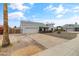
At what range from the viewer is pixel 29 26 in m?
2.97

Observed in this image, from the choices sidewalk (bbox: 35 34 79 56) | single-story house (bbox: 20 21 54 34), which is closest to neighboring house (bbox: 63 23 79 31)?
sidewalk (bbox: 35 34 79 56)

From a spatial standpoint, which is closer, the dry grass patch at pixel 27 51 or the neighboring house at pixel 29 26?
the dry grass patch at pixel 27 51

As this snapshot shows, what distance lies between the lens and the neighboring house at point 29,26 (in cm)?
296

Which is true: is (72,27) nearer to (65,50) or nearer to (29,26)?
(65,50)

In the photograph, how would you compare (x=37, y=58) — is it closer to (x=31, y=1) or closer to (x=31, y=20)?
(x=31, y=20)

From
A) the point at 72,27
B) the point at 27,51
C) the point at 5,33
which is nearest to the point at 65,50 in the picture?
the point at 72,27

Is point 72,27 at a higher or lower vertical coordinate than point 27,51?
higher

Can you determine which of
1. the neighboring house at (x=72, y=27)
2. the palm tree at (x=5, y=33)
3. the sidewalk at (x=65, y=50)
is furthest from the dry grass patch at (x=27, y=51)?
the neighboring house at (x=72, y=27)

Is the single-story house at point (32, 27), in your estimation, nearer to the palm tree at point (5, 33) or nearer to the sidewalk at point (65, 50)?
the palm tree at point (5, 33)

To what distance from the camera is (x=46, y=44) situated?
292 cm

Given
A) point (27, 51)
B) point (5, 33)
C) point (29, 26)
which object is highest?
point (29, 26)

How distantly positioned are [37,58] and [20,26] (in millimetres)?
567

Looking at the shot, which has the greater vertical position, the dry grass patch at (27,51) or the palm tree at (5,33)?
the palm tree at (5,33)

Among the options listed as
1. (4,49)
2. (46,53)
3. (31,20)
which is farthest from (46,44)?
(4,49)
